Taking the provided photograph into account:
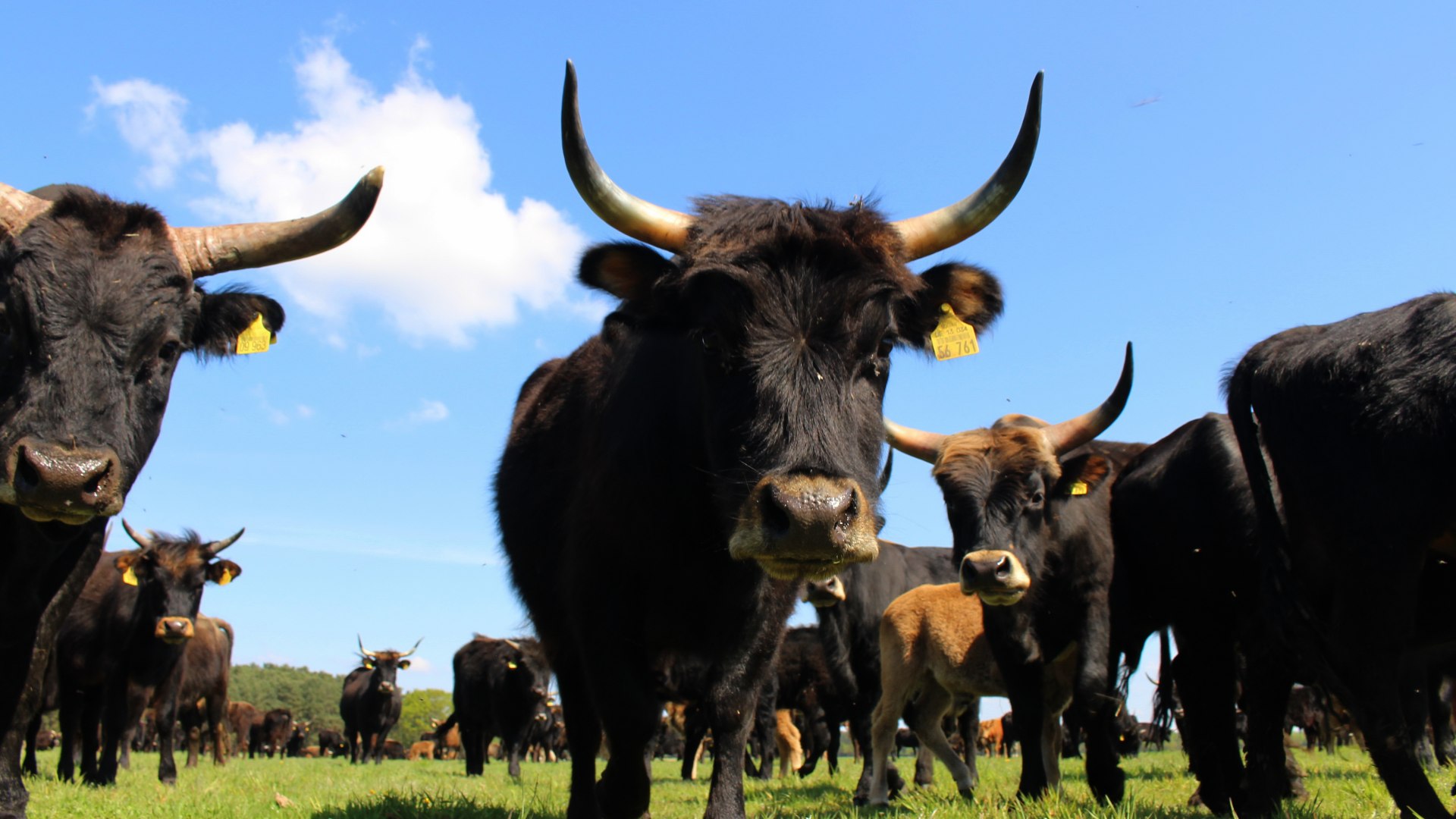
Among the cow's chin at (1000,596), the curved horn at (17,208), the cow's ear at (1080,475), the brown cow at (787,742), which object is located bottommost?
the brown cow at (787,742)

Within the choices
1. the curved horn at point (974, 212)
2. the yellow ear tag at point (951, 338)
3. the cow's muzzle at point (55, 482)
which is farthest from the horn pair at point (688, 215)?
the cow's muzzle at point (55, 482)

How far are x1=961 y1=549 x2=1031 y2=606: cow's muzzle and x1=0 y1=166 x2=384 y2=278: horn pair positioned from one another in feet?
12.9

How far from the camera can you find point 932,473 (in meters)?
7.39

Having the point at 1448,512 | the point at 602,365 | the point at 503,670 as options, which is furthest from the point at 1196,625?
the point at 503,670

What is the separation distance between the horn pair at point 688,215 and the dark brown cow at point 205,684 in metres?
17.3

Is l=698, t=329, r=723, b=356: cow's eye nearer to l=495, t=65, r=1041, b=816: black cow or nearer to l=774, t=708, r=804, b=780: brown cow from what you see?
l=495, t=65, r=1041, b=816: black cow

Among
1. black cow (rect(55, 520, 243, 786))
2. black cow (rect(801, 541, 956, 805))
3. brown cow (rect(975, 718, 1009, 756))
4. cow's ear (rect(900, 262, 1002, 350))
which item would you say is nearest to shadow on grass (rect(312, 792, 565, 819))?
cow's ear (rect(900, 262, 1002, 350))

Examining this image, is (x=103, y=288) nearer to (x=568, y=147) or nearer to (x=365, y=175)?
(x=365, y=175)

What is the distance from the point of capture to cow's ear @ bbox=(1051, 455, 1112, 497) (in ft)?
24.1

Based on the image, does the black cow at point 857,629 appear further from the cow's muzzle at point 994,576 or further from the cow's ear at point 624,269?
the cow's ear at point 624,269

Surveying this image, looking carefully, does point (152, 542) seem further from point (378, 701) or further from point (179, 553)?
point (378, 701)

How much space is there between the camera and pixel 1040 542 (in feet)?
23.3

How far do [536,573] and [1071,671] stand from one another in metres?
4.54

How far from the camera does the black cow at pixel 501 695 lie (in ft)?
62.3
